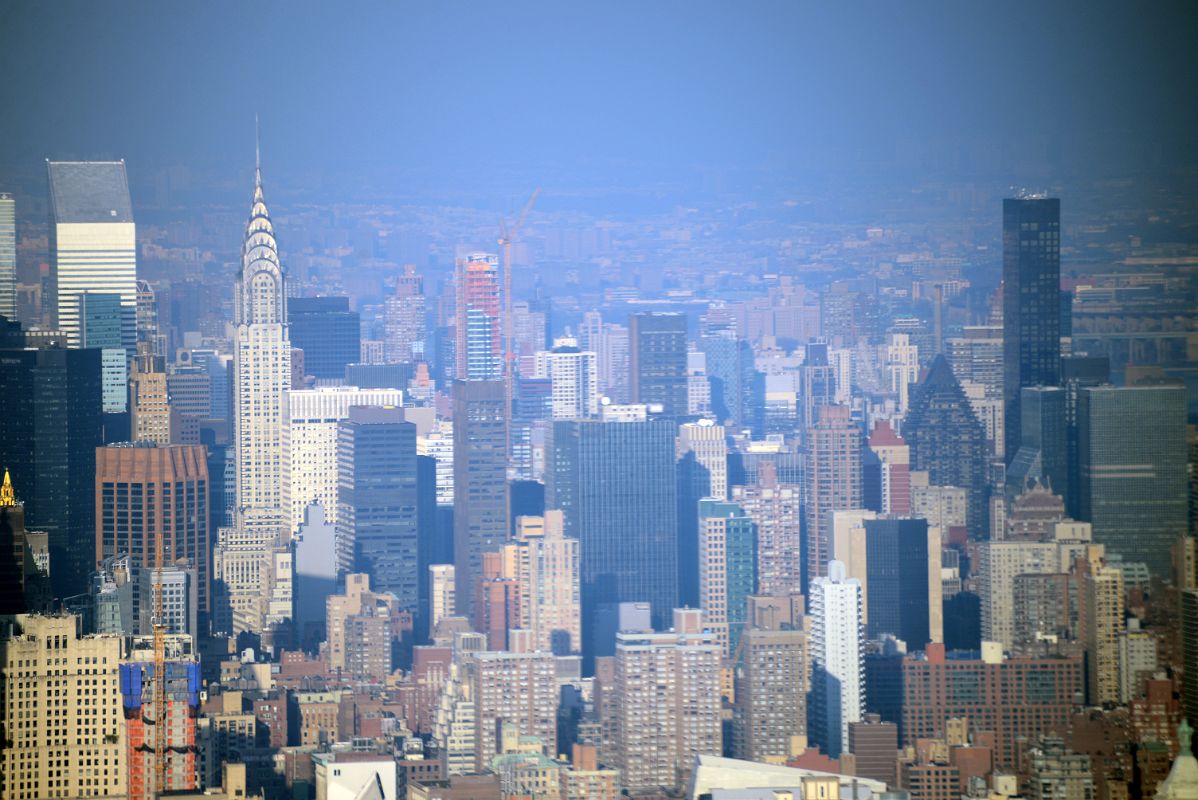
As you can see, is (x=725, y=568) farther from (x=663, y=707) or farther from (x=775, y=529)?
(x=663, y=707)

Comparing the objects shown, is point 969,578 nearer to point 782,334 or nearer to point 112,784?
point 782,334

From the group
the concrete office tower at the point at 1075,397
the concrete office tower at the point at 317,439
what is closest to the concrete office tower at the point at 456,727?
the concrete office tower at the point at 1075,397

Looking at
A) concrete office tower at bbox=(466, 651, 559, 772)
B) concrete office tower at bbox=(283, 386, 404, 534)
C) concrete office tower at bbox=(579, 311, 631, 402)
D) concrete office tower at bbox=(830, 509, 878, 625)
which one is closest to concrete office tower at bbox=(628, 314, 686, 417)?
concrete office tower at bbox=(579, 311, 631, 402)

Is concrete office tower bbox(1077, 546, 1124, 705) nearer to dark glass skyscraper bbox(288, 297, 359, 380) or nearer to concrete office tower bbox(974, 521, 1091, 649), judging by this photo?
concrete office tower bbox(974, 521, 1091, 649)

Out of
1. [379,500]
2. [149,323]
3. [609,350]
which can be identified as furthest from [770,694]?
[149,323]

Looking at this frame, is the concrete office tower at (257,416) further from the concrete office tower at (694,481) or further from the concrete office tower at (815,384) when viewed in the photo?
the concrete office tower at (815,384)

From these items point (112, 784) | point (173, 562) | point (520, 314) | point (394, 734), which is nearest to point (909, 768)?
point (394, 734)
